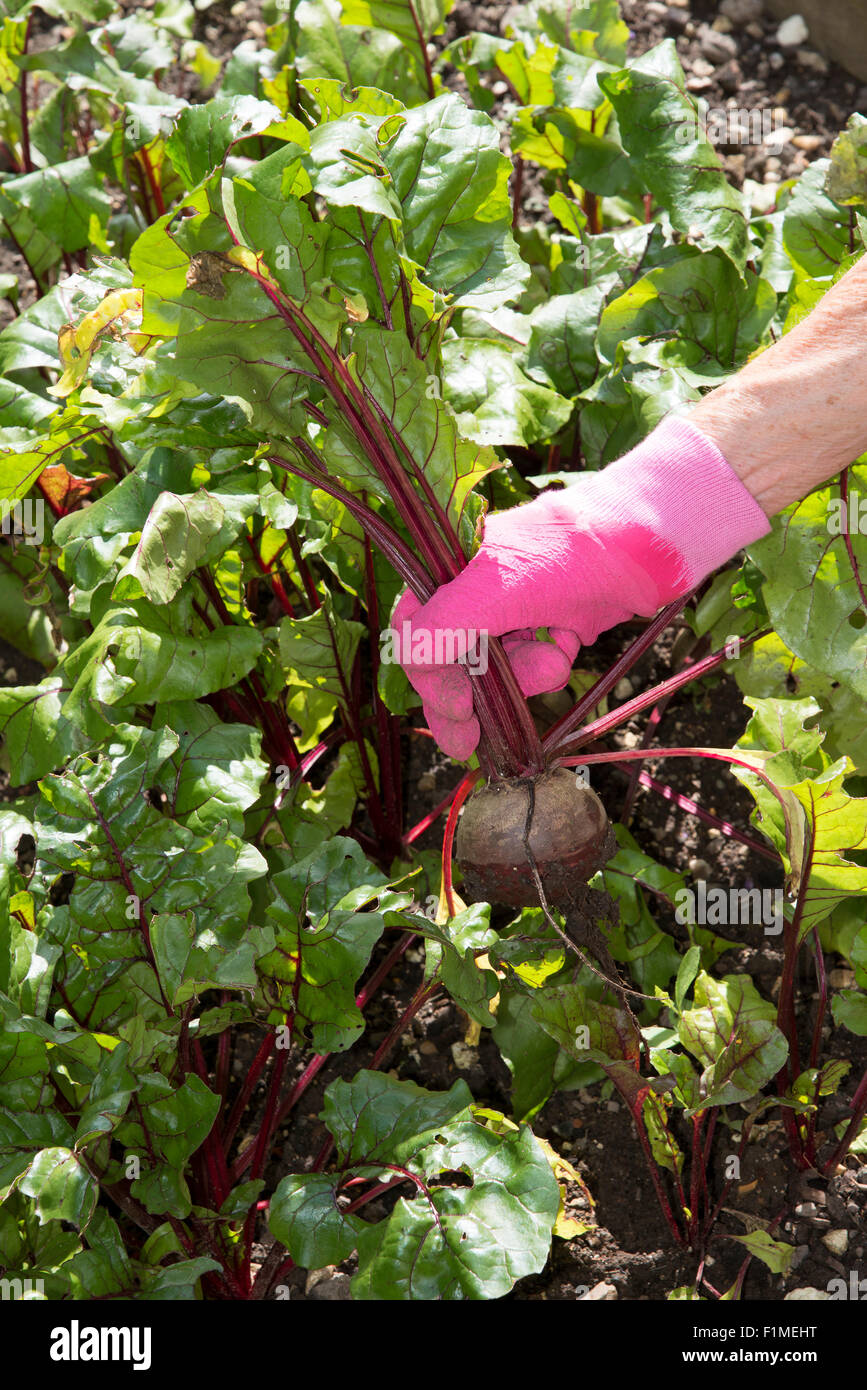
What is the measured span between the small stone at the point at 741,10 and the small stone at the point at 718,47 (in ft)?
Answer: 0.33

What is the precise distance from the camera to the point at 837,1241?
1.89 meters

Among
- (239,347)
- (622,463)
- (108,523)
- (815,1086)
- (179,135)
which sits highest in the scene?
(179,135)

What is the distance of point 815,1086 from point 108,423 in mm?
1550

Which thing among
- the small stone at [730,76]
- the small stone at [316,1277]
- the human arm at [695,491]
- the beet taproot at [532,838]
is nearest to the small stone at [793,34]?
the small stone at [730,76]

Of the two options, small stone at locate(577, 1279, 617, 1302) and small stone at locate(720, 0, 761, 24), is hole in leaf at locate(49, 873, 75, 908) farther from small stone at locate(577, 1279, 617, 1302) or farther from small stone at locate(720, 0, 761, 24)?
small stone at locate(720, 0, 761, 24)

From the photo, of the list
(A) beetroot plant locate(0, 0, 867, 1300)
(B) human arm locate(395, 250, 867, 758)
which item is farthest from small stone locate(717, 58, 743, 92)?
(B) human arm locate(395, 250, 867, 758)

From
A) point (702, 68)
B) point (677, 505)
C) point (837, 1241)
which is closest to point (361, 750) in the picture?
point (677, 505)

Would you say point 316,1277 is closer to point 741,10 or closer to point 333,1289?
point 333,1289

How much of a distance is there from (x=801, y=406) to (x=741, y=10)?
2.24 m

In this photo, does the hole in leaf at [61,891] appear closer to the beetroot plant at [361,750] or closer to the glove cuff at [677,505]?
the beetroot plant at [361,750]

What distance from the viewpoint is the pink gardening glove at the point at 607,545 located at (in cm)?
180
